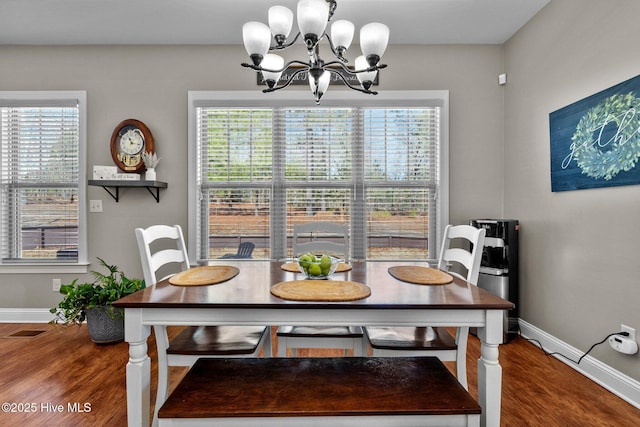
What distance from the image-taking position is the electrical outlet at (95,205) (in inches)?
121

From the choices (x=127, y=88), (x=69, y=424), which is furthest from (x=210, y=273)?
(x=127, y=88)

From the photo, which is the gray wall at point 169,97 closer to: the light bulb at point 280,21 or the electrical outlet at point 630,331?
the electrical outlet at point 630,331

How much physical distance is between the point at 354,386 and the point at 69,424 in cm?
152

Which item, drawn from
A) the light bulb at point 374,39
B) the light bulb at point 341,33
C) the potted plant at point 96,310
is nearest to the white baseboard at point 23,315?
the potted plant at point 96,310

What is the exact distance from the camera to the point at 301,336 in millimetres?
1655

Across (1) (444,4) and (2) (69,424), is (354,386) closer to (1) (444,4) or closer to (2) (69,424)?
(2) (69,424)

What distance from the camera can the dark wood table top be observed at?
119 centimetres

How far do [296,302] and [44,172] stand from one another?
10.6ft

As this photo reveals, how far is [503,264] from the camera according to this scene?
2.64 metres

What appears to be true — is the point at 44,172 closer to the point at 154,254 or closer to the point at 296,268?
the point at 154,254

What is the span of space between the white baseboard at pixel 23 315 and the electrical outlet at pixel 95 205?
3.51ft

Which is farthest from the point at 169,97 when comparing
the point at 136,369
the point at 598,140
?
the point at 598,140

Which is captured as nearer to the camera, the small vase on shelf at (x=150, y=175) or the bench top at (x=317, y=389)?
the bench top at (x=317, y=389)

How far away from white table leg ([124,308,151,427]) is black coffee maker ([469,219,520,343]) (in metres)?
2.53
